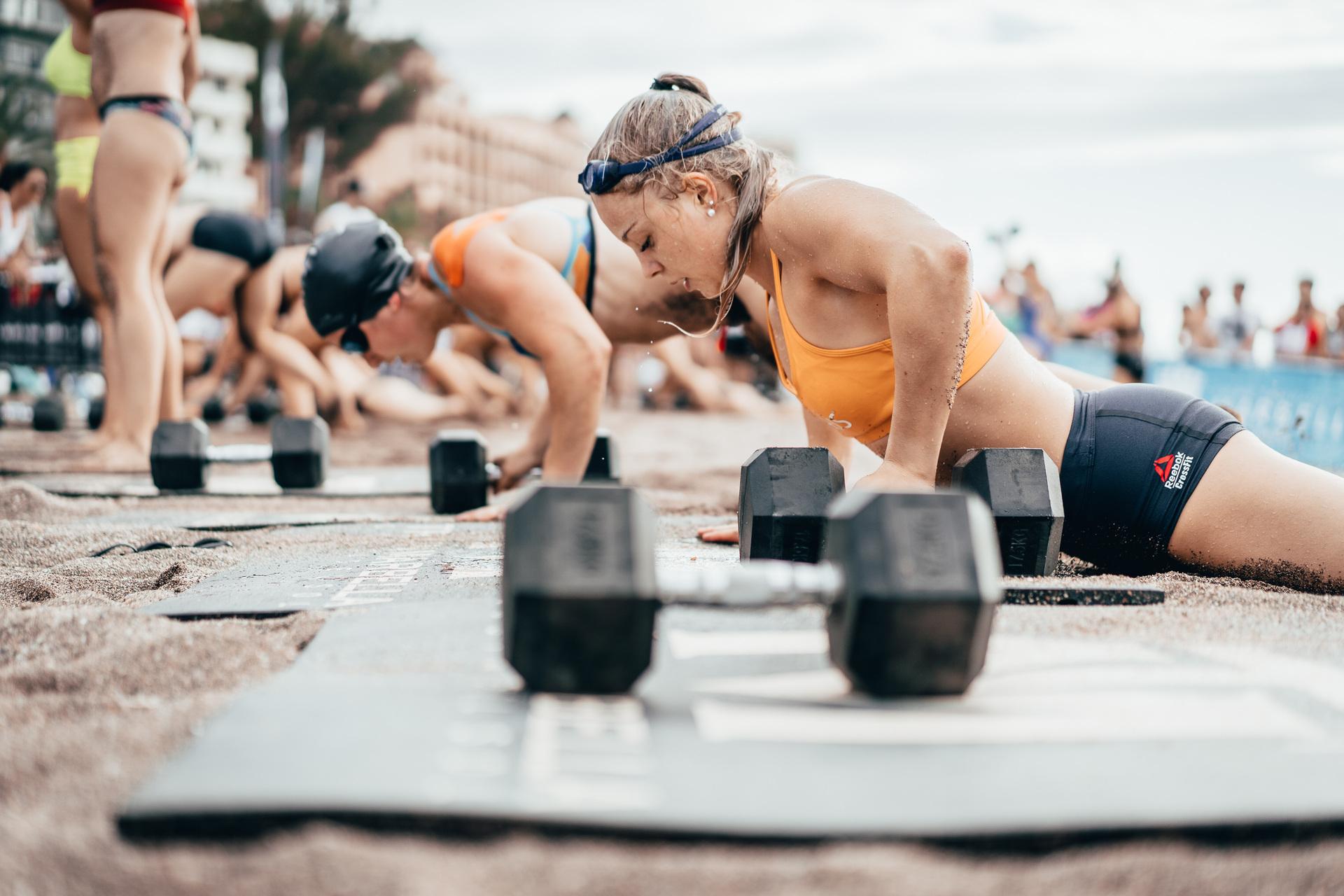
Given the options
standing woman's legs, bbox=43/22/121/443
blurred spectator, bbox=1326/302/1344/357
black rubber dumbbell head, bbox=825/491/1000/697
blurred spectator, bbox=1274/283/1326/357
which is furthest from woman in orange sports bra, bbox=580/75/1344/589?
Answer: blurred spectator, bbox=1326/302/1344/357

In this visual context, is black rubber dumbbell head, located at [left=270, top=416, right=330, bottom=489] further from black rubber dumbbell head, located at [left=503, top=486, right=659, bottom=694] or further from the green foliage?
the green foliage

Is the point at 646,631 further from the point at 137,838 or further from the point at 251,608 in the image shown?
the point at 251,608

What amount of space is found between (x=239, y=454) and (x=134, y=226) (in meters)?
0.96

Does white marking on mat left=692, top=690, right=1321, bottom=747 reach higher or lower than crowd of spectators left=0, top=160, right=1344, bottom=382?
lower

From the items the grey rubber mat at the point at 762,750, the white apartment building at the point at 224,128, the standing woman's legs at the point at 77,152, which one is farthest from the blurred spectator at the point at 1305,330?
the white apartment building at the point at 224,128

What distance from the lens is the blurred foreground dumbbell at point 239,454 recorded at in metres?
3.98

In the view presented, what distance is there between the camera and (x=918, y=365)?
1859mm

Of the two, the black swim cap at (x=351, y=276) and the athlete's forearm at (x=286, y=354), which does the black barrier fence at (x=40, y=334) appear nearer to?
the athlete's forearm at (x=286, y=354)

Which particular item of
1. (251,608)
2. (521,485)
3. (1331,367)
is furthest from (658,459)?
(1331,367)

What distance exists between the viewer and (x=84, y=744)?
3.63 ft

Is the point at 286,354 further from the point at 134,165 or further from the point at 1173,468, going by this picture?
the point at 1173,468

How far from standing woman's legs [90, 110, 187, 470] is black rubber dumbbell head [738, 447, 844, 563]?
3202mm

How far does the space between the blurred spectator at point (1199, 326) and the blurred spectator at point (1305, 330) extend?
901mm

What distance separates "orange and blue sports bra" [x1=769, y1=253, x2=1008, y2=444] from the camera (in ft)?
6.88
